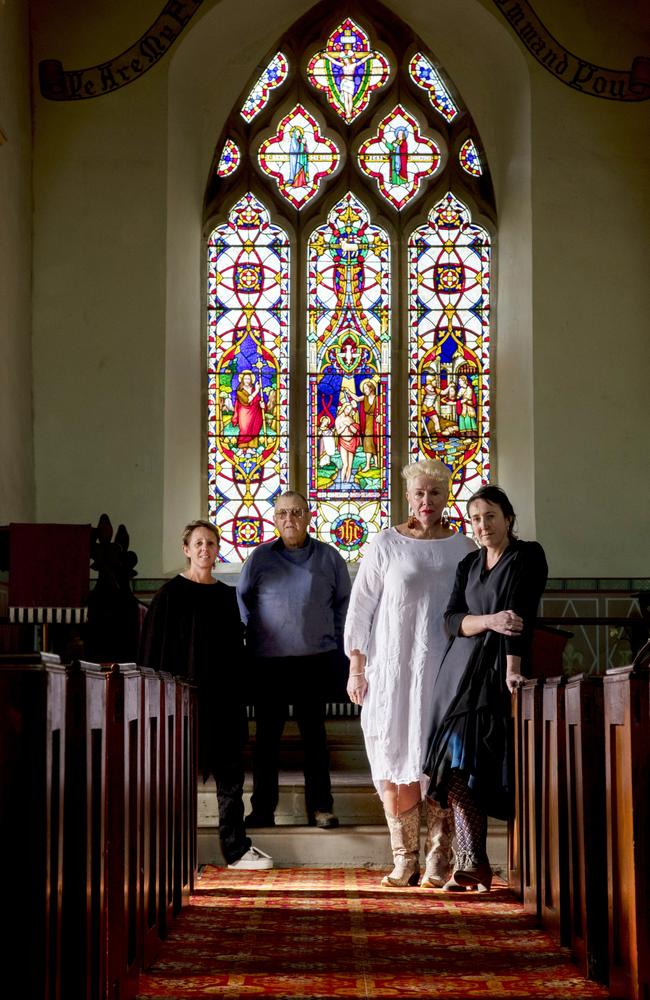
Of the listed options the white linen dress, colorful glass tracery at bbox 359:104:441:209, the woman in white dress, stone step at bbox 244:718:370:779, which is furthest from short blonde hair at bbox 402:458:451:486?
colorful glass tracery at bbox 359:104:441:209

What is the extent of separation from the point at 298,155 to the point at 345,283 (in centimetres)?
103

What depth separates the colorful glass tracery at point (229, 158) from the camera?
9844 mm

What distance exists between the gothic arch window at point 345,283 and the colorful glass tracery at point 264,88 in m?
0.01

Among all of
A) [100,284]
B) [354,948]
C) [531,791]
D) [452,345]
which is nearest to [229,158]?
[100,284]

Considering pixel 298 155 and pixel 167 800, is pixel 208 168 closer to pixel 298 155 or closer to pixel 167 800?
pixel 298 155

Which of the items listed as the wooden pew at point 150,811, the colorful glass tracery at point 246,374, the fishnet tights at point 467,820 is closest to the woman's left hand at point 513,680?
the fishnet tights at point 467,820

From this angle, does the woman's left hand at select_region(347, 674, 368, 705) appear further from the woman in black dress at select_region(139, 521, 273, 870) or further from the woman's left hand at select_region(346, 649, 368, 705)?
the woman in black dress at select_region(139, 521, 273, 870)

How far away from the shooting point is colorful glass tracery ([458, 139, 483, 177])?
32.3ft

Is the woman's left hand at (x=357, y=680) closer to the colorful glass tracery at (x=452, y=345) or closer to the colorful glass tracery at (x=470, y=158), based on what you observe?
the colorful glass tracery at (x=452, y=345)

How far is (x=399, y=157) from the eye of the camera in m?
9.89

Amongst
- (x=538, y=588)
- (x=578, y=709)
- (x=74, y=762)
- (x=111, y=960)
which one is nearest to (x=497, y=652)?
(x=538, y=588)

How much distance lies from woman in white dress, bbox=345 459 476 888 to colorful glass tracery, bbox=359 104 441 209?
5398 millimetres

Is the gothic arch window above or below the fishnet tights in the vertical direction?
above

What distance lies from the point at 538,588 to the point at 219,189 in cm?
602
